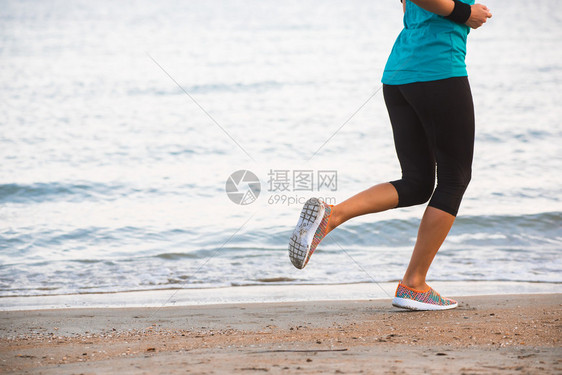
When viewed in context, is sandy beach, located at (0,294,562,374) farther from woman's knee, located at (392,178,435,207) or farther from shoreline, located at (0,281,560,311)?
woman's knee, located at (392,178,435,207)

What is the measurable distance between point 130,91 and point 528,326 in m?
11.4

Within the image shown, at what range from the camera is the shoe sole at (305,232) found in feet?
9.02

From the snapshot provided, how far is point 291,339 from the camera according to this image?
2467mm

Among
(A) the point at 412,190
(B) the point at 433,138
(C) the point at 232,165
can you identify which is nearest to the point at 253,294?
(A) the point at 412,190

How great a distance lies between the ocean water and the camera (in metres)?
4.46

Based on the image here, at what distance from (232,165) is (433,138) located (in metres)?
5.15

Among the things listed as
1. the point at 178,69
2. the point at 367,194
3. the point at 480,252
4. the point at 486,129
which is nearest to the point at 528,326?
the point at 367,194

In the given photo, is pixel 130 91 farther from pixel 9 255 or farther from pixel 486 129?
pixel 9 255

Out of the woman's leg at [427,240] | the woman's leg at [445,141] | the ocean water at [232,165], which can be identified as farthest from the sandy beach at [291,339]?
the ocean water at [232,165]

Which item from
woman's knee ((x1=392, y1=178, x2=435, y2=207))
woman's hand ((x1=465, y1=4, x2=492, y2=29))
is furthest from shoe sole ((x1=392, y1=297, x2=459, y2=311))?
woman's hand ((x1=465, y1=4, x2=492, y2=29))

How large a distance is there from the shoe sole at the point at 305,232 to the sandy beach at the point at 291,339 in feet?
0.98

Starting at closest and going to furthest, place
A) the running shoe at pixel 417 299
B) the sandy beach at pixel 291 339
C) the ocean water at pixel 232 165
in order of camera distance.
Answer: the sandy beach at pixel 291 339, the running shoe at pixel 417 299, the ocean water at pixel 232 165

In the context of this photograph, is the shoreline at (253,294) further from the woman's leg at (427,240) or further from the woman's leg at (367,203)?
the woman's leg at (367,203)

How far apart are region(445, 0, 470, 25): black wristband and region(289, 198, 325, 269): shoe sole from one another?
0.94 meters
